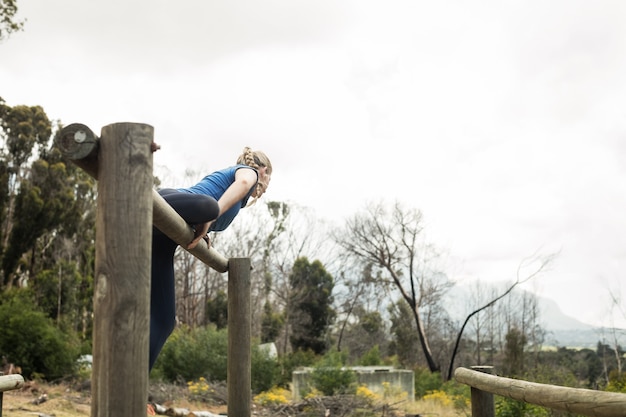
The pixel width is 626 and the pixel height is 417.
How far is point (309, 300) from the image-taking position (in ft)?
77.4

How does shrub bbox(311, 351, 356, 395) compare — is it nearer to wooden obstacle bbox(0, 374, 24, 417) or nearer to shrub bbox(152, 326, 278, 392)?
shrub bbox(152, 326, 278, 392)

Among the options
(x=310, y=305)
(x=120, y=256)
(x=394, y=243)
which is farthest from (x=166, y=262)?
(x=310, y=305)

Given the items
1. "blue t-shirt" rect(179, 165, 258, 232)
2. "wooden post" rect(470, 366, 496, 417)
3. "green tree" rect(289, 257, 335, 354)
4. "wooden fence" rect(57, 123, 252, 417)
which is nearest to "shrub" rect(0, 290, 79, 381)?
"blue t-shirt" rect(179, 165, 258, 232)

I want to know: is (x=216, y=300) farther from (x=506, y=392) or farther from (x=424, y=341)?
(x=506, y=392)

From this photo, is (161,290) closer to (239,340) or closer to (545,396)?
(239,340)

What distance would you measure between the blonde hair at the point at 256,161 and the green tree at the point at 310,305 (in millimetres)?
19738

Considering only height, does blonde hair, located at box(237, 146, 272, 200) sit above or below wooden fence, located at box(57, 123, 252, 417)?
above

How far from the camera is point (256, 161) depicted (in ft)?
9.07

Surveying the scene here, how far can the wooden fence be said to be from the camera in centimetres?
143

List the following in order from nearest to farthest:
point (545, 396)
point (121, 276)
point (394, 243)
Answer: point (121, 276), point (545, 396), point (394, 243)

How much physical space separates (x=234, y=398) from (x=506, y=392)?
152 centimetres

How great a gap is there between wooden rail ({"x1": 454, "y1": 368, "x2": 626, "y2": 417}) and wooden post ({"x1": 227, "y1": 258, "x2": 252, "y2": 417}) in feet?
3.78

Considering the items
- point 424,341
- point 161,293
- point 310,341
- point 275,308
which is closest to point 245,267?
point 161,293

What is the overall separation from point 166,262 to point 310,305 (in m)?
21.3
